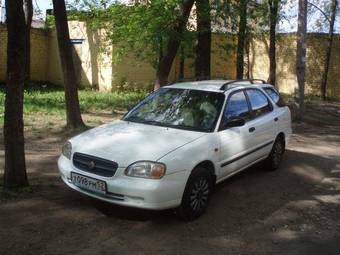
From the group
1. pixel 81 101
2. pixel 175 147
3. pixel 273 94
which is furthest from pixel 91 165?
pixel 81 101

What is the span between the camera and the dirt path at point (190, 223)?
5.20m

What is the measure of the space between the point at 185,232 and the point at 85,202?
1432 mm

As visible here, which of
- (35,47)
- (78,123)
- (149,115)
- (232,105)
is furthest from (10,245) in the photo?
(35,47)

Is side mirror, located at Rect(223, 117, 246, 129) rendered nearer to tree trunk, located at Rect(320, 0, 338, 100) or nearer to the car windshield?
the car windshield

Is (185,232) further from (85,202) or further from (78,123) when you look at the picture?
(78,123)

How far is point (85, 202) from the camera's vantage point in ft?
20.7

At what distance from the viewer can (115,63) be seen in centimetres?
2092

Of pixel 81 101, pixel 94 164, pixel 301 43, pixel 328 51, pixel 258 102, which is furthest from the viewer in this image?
pixel 328 51

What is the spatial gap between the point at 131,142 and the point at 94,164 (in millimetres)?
501

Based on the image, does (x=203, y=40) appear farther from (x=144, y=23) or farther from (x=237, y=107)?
(x=237, y=107)

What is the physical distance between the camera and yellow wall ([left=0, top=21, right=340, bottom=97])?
71.5 ft

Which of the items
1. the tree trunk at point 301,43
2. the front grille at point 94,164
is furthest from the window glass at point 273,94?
the tree trunk at point 301,43

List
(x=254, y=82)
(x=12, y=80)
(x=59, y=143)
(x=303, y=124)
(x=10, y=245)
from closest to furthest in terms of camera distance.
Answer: (x=10, y=245) → (x=12, y=80) → (x=254, y=82) → (x=59, y=143) → (x=303, y=124)

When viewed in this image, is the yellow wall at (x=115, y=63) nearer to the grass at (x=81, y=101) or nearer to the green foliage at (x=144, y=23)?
the grass at (x=81, y=101)
